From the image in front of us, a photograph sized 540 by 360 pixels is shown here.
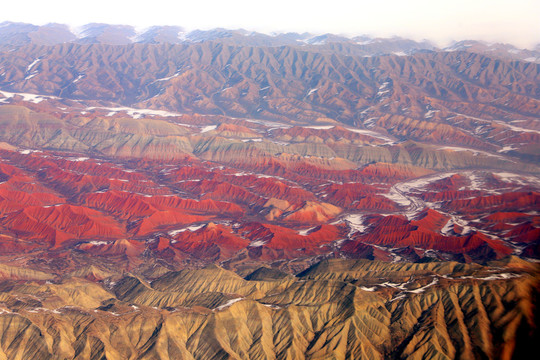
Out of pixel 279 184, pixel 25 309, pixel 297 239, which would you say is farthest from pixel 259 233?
pixel 25 309

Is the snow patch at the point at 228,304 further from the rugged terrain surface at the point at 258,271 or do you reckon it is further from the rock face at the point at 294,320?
the rugged terrain surface at the point at 258,271

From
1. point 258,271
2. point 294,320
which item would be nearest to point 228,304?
point 294,320

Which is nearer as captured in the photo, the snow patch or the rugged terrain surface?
the rugged terrain surface

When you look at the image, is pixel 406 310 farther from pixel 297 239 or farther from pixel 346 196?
pixel 346 196

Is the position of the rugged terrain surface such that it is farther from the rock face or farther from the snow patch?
the snow patch

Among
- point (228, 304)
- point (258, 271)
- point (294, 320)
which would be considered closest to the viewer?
point (294, 320)

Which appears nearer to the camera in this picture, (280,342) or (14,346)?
(14,346)

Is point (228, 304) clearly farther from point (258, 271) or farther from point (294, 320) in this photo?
point (258, 271)

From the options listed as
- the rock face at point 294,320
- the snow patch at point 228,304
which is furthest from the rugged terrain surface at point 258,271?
the snow patch at point 228,304

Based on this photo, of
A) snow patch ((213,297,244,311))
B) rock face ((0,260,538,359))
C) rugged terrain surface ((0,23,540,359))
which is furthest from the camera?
snow patch ((213,297,244,311))

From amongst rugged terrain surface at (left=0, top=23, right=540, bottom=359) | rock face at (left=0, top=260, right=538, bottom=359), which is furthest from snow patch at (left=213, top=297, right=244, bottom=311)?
rugged terrain surface at (left=0, top=23, right=540, bottom=359)

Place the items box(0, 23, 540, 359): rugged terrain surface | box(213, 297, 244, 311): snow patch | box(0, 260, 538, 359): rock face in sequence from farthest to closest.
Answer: box(213, 297, 244, 311): snow patch < box(0, 23, 540, 359): rugged terrain surface < box(0, 260, 538, 359): rock face
